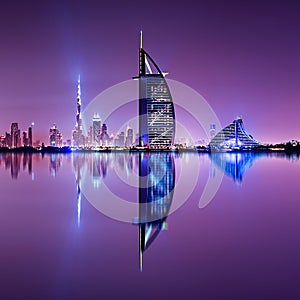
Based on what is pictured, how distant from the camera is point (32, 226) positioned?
7.11 metres

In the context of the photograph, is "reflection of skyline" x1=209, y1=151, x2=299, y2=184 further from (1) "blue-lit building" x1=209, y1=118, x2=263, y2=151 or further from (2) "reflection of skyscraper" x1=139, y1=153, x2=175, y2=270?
(1) "blue-lit building" x1=209, y1=118, x2=263, y2=151

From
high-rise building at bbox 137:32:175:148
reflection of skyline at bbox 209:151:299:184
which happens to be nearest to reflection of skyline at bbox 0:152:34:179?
reflection of skyline at bbox 209:151:299:184

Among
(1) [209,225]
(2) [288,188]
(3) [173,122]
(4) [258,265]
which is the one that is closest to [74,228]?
(1) [209,225]

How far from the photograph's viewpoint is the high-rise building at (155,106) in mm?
87125

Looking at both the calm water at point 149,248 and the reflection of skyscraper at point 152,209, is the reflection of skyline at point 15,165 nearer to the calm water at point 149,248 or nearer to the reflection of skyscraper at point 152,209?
the reflection of skyscraper at point 152,209

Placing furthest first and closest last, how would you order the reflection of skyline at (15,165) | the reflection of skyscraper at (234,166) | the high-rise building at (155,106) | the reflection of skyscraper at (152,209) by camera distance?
the high-rise building at (155,106) < the reflection of skyline at (15,165) < the reflection of skyscraper at (234,166) < the reflection of skyscraper at (152,209)

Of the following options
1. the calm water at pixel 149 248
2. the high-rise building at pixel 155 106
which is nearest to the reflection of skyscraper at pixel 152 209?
the calm water at pixel 149 248

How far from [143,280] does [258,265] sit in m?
1.41

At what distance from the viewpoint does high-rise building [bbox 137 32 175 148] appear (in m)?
87.1

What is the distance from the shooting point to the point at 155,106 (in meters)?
90.1

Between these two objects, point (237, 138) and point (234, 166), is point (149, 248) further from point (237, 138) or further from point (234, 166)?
point (237, 138)

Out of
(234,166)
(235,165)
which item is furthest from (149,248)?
(235,165)

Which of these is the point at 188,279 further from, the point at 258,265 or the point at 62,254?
the point at 62,254

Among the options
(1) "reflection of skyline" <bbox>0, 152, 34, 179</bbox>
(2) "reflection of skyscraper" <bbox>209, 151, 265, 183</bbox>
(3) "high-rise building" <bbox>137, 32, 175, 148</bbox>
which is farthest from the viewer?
(3) "high-rise building" <bbox>137, 32, 175, 148</bbox>
